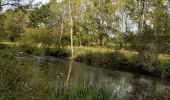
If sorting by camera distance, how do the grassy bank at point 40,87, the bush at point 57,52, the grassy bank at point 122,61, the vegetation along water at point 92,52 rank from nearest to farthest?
1. the grassy bank at point 40,87
2. the vegetation along water at point 92,52
3. the grassy bank at point 122,61
4. the bush at point 57,52

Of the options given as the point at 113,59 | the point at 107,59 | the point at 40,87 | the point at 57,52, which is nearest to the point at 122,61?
the point at 113,59

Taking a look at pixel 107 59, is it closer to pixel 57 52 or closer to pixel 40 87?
pixel 57 52

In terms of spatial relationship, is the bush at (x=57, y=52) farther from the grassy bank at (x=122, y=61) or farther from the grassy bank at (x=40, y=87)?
the grassy bank at (x=40, y=87)

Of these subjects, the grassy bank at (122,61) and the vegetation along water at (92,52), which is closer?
the vegetation along water at (92,52)

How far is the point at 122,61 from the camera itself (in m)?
38.8

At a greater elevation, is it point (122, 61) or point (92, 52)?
point (92, 52)

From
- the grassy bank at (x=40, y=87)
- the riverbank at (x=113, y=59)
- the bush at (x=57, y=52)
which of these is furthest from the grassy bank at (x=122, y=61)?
the grassy bank at (x=40, y=87)

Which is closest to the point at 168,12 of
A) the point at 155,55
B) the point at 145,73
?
the point at 155,55

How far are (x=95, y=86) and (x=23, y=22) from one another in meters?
62.0

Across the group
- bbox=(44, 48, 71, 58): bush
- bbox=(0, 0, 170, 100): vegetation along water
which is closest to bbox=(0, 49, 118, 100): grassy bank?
bbox=(0, 0, 170, 100): vegetation along water

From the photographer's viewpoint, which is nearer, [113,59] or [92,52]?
[113,59]

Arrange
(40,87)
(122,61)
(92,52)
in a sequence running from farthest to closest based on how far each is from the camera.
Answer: (92,52) → (122,61) → (40,87)

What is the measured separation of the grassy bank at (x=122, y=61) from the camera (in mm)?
33300

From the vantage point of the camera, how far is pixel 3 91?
8047 mm
